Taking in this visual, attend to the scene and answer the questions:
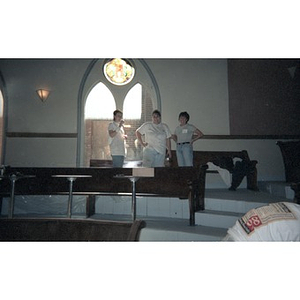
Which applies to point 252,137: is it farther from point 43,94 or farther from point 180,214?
point 43,94

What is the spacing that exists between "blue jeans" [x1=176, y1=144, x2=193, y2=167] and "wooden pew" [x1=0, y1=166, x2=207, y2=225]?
2.78 ft

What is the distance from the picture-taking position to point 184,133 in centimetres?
348

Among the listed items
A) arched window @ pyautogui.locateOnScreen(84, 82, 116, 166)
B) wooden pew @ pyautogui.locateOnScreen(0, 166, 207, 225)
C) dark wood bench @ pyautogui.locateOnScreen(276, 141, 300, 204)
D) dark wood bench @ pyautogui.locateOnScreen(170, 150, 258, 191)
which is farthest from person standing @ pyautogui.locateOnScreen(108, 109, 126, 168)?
dark wood bench @ pyautogui.locateOnScreen(276, 141, 300, 204)

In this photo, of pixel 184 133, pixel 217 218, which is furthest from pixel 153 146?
pixel 217 218

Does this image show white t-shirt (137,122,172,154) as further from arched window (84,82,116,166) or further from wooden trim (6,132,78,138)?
wooden trim (6,132,78,138)

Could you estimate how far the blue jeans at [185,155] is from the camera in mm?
3316

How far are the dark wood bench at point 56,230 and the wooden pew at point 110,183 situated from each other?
1312 mm

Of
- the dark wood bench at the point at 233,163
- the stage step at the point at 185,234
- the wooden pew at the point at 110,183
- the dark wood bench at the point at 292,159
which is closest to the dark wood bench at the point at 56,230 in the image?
the stage step at the point at 185,234

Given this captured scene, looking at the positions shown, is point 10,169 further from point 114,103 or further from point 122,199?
point 114,103

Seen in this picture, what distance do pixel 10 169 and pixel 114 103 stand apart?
8.17ft

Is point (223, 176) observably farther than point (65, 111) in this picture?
No

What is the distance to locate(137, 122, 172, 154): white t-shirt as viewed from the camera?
309 centimetres

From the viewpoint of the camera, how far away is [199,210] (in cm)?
236

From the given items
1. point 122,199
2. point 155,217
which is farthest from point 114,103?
point 155,217
